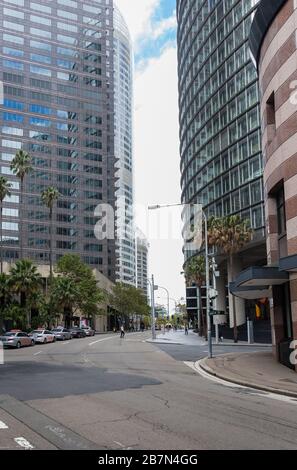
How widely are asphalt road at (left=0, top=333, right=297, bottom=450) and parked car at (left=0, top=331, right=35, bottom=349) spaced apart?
21690 millimetres

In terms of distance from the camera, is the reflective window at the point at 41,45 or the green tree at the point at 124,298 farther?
the reflective window at the point at 41,45

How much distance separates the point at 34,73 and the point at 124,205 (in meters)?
62.6

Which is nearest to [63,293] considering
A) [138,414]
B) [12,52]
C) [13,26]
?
[138,414]

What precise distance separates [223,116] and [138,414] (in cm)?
6097

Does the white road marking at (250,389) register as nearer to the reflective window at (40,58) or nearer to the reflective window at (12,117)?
the reflective window at (12,117)

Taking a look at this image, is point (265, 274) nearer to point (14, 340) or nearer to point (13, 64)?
point (14, 340)

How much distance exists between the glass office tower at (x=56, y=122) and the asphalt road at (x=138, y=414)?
378 ft

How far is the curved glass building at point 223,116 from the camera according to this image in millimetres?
60781

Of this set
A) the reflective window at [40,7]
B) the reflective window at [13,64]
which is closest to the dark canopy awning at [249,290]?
the reflective window at [13,64]

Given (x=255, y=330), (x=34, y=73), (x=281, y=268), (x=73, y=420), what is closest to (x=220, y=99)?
(x=255, y=330)

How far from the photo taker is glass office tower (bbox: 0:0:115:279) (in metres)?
132

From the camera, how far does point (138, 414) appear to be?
1119 centimetres

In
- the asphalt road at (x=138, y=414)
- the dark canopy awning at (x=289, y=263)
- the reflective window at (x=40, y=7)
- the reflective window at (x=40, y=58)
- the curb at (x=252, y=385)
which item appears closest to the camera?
the asphalt road at (x=138, y=414)

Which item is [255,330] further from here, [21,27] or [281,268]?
[21,27]
